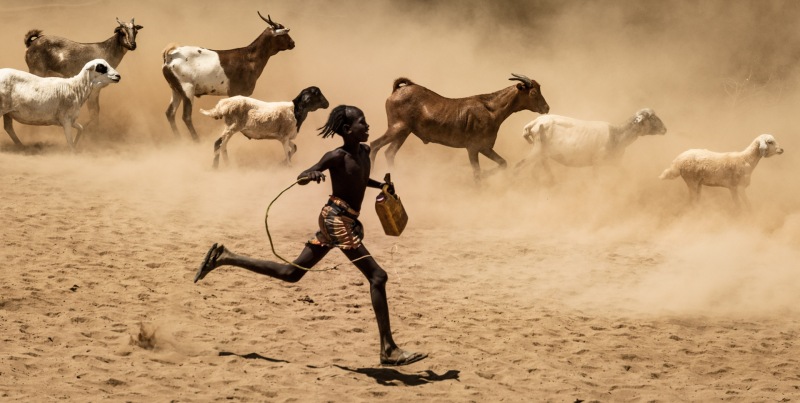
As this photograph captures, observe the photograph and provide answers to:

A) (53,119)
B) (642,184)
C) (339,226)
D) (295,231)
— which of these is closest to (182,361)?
(339,226)

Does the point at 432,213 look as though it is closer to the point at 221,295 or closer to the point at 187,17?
the point at 221,295

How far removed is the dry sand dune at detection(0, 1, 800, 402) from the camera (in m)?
8.98

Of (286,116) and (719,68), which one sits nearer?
(286,116)

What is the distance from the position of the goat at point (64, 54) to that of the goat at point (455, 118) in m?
4.14

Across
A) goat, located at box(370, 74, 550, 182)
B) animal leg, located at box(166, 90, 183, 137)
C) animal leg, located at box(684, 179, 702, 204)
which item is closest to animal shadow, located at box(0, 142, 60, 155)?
animal leg, located at box(166, 90, 183, 137)

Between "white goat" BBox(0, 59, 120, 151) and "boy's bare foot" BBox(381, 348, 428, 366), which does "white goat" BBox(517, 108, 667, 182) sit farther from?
"boy's bare foot" BBox(381, 348, 428, 366)

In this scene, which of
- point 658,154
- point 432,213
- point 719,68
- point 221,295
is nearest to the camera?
point 221,295

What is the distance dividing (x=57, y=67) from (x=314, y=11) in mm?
8042

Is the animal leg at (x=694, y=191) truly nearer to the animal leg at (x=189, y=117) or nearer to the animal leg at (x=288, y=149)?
the animal leg at (x=288, y=149)

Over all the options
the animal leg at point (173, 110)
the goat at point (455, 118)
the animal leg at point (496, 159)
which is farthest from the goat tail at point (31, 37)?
the animal leg at point (496, 159)

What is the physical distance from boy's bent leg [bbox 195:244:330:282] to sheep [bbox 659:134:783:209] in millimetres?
7352

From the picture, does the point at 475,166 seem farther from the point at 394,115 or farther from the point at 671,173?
the point at 671,173

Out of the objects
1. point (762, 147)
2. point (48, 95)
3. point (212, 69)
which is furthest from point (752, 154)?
point (48, 95)

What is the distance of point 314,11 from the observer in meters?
24.1
